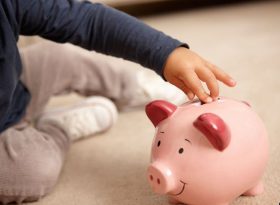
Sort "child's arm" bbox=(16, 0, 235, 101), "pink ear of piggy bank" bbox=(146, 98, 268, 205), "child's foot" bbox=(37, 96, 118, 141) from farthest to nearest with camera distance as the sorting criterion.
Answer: "child's foot" bbox=(37, 96, 118, 141) < "child's arm" bbox=(16, 0, 235, 101) < "pink ear of piggy bank" bbox=(146, 98, 268, 205)

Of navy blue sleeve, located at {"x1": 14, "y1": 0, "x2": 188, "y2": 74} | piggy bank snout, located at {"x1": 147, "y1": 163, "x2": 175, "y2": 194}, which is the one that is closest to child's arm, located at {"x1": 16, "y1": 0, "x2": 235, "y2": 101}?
navy blue sleeve, located at {"x1": 14, "y1": 0, "x2": 188, "y2": 74}

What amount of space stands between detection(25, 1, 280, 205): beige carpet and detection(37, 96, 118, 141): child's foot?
0.06 feet

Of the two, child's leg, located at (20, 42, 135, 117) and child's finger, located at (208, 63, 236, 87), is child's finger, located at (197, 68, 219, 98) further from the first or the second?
child's leg, located at (20, 42, 135, 117)

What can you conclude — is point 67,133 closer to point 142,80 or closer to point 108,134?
point 108,134

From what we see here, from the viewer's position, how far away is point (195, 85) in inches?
22.6

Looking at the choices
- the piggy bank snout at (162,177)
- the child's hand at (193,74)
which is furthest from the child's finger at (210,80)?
the piggy bank snout at (162,177)

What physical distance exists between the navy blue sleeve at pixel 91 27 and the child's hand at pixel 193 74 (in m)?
0.04

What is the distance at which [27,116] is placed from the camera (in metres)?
0.85

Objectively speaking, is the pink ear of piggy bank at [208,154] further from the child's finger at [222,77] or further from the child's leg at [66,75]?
the child's leg at [66,75]

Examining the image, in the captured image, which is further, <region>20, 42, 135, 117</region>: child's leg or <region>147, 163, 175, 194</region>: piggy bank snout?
<region>20, 42, 135, 117</region>: child's leg

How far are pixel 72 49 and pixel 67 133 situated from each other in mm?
203

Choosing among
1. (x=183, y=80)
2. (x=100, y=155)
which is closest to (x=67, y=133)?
(x=100, y=155)

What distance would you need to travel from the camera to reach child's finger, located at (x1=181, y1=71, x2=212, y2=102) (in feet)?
1.86

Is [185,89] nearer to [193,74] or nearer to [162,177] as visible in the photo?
[193,74]
